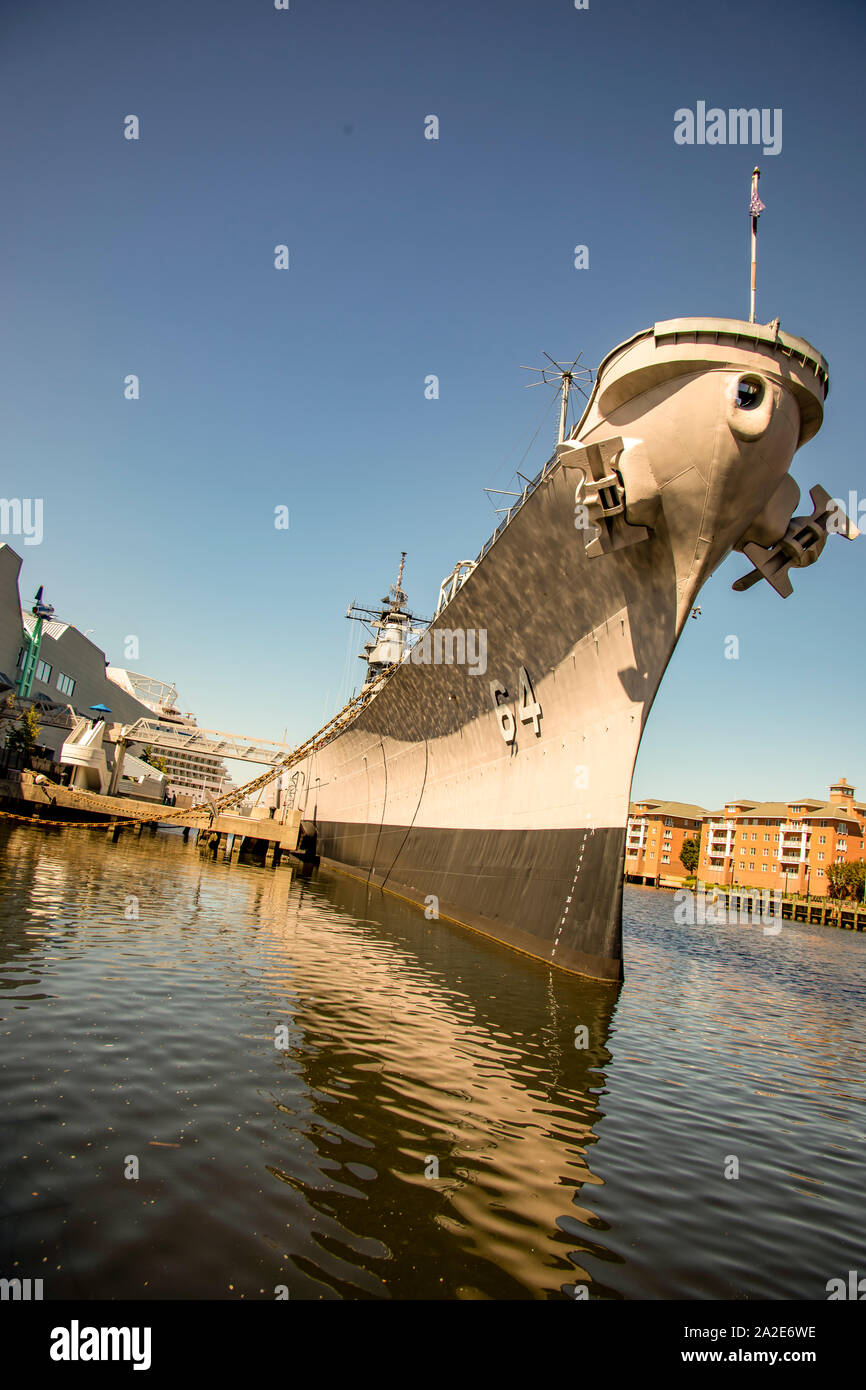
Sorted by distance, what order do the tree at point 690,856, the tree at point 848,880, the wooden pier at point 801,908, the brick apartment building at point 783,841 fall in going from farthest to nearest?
1. the tree at point 690,856
2. the brick apartment building at point 783,841
3. the tree at point 848,880
4. the wooden pier at point 801,908

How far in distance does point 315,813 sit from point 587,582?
3680 centimetres

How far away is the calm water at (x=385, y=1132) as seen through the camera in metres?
3.54

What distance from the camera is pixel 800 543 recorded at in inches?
508

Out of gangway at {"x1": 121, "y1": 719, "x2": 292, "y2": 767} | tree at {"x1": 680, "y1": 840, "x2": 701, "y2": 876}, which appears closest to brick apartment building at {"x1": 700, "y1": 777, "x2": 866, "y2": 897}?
tree at {"x1": 680, "y1": 840, "x2": 701, "y2": 876}

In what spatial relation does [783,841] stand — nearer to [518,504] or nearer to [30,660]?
[518,504]

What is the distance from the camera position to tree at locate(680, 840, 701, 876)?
93000mm

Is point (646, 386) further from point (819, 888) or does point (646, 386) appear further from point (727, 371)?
point (819, 888)

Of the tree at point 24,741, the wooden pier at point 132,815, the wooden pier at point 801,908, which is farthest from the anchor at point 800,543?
the wooden pier at point 801,908

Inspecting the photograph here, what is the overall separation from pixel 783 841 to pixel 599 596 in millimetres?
80950

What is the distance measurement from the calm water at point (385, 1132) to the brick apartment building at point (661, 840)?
8673 cm

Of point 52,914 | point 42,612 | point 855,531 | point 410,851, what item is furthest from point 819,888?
point 42,612

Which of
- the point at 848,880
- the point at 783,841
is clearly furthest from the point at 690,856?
the point at 848,880

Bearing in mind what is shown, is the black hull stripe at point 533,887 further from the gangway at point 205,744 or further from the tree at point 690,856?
the tree at point 690,856

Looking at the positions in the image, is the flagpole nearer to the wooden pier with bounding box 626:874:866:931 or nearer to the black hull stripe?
the black hull stripe
